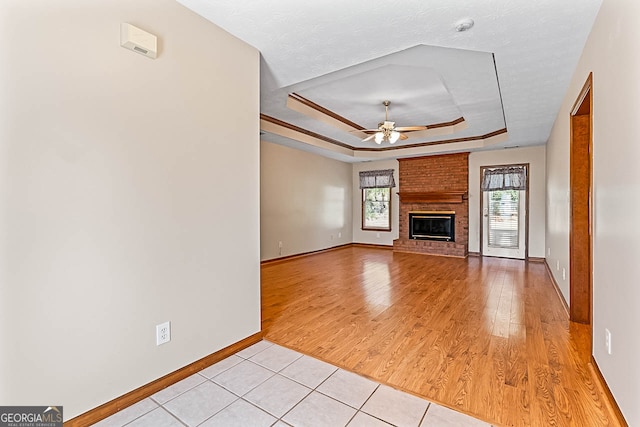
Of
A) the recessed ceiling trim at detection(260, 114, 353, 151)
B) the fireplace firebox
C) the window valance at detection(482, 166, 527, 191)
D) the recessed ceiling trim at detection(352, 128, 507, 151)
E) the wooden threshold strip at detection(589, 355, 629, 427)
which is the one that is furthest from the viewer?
the fireplace firebox

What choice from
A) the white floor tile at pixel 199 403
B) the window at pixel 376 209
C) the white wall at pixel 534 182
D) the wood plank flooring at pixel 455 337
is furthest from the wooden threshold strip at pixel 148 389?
the white wall at pixel 534 182

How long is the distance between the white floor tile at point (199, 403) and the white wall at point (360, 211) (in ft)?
21.0

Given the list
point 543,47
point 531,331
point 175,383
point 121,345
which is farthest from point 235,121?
point 531,331

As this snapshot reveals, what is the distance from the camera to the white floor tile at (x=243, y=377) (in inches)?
74.2

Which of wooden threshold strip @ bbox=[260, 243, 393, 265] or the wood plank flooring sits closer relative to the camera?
the wood plank flooring

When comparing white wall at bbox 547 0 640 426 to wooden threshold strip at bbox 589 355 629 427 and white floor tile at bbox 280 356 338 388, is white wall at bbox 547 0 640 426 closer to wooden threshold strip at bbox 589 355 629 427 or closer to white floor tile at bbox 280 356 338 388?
wooden threshold strip at bbox 589 355 629 427

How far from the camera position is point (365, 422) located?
61.6 inches

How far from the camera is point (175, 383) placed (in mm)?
1916

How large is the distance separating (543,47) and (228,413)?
3.33 metres

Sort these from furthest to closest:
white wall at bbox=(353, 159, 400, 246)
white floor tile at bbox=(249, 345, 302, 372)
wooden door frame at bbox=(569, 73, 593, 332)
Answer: white wall at bbox=(353, 159, 400, 246) → wooden door frame at bbox=(569, 73, 593, 332) → white floor tile at bbox=(249, 345, 302, 372)

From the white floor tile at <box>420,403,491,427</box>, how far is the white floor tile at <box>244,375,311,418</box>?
2.27 feet

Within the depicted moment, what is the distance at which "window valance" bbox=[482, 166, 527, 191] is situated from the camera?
20.3 feet

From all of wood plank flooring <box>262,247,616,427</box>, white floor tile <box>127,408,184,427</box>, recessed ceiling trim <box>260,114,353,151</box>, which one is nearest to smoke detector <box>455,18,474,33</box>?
wood plank flooring <box>262,247,616,427</box>

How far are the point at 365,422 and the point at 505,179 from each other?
6292mm
